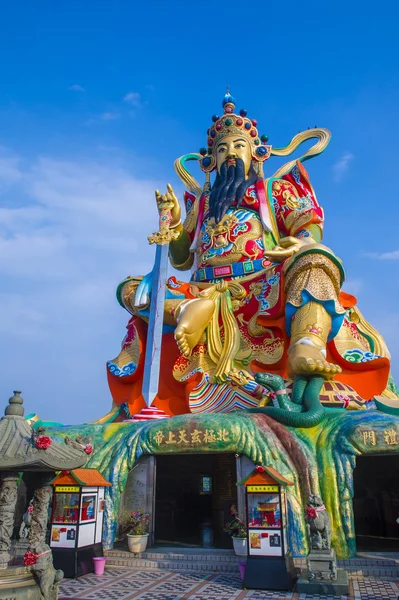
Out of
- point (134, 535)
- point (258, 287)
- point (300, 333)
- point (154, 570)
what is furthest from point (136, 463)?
point (258, 287)

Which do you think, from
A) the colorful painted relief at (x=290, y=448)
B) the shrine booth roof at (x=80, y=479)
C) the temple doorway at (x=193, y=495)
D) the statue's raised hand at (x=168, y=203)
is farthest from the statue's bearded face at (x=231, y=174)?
the shrine booth roof at (x=80, y=479)

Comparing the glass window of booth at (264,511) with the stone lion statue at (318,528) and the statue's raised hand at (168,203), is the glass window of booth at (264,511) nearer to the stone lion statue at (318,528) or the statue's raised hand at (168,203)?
the stone lion statue at (318,528)

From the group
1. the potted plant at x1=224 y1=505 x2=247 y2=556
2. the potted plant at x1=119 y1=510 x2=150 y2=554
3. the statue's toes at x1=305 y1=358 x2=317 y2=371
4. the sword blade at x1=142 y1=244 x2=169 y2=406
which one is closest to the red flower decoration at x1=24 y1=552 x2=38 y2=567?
the potted plant at x1=119 y1=510 x2=150 y2=554

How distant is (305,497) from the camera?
7.12 m

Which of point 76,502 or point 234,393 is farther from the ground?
point 234,393

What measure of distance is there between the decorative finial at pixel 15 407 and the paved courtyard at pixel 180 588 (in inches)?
88.0

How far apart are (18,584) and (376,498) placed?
29.9 feet

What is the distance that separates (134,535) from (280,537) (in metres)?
2.45

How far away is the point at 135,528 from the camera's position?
7539mm

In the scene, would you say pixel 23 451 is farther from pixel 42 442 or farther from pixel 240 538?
pixel 240 538

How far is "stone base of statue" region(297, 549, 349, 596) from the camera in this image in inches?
210

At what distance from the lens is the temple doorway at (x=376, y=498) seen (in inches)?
425

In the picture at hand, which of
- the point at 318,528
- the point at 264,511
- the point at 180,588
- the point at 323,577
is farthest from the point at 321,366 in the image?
the point at 180,588

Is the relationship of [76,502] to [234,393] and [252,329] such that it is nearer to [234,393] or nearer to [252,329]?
[234,393]
